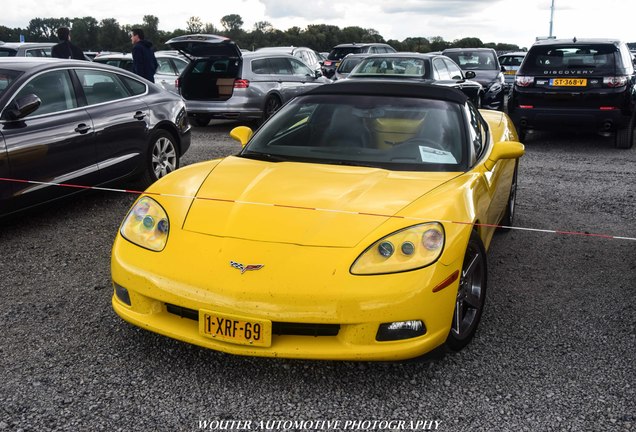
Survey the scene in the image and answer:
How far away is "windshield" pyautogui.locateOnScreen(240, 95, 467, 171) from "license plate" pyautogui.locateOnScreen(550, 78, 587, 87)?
600cm

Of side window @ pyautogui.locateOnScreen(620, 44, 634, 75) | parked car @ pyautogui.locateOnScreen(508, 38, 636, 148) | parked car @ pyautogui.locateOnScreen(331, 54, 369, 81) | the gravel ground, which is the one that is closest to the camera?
the gravel ground

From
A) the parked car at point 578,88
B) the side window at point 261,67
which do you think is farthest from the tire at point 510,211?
the side window at point 261,67

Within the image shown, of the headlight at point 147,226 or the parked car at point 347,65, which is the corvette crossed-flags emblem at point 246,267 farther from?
the parked car at point 347,65

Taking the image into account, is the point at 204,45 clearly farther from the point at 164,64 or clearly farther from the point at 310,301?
the point at 310,301

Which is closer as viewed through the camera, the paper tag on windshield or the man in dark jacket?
the paper tag on windshield

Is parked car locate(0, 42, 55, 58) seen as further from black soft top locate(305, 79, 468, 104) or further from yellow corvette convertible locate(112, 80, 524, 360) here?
yellow corvette convertible locate(112, 80, 524, 360)

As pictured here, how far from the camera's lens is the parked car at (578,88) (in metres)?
9.41

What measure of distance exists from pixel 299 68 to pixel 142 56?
10.0ft

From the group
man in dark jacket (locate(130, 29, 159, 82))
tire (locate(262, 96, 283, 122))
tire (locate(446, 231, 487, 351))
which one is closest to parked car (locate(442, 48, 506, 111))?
tire (locate(262, 96, 283, 122))

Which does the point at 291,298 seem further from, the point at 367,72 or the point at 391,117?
the point at 367,72

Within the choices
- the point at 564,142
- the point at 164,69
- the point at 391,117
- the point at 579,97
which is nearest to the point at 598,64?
the point at 579,97

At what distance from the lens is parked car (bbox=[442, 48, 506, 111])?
1432 cm

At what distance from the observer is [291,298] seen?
9.12ft

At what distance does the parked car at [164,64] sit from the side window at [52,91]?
8.15 metres
